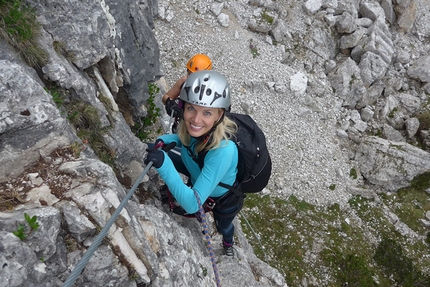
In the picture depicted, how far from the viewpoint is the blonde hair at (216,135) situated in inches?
184

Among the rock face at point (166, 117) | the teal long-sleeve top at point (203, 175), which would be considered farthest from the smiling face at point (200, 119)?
the rock face at point (166, 117)

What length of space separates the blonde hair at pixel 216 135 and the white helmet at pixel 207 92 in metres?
0.22

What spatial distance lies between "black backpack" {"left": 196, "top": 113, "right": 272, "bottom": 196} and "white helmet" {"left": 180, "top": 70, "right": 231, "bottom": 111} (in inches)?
22.6

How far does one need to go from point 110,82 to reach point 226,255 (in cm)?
569

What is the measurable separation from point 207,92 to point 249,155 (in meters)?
1.32

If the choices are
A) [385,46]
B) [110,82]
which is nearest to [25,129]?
[110,82]

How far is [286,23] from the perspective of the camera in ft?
76.4

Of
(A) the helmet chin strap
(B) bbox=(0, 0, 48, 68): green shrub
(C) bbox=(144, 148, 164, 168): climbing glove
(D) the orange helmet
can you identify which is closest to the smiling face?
(A) the helmet chin strap

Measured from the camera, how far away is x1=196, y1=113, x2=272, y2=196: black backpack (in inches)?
200

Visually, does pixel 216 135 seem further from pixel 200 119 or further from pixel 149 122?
pixel 149 122

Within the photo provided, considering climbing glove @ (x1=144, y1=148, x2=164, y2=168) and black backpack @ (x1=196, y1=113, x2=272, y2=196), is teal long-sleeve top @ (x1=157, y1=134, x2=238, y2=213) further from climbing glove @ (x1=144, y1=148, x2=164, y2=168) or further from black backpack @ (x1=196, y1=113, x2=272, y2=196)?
black backpack @ (x1=196, y1=113, x2=272, y2=196)

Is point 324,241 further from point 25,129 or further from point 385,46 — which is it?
point 385,46

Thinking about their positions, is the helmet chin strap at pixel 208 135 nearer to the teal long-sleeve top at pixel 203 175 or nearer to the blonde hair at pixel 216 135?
the blonde hair at pixel 216 135

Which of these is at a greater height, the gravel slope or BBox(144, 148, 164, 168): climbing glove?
BBox(144, 148, 164, 168): climbing glove
